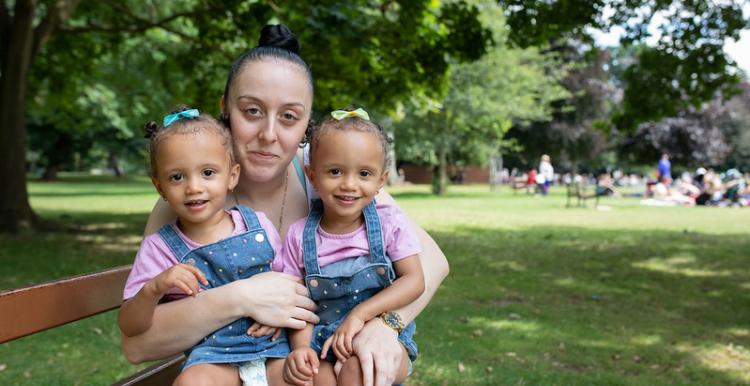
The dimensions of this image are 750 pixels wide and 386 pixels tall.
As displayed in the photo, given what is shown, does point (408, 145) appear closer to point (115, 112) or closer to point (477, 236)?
point (115, 112)

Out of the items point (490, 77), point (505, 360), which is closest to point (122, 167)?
point (490, 77)

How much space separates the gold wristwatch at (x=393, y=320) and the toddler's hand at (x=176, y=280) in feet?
2.16

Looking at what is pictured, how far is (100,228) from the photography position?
1527 centimetres

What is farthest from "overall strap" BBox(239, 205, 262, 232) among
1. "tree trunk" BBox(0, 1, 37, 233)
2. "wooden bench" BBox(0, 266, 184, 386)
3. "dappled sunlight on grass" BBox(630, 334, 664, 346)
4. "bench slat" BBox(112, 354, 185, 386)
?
"tree trunk" BBox(0, 1, 37, 233)

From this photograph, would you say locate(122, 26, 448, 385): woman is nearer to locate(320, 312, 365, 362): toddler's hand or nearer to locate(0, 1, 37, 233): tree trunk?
locate(320, 312, 365, 362): toddler's hand

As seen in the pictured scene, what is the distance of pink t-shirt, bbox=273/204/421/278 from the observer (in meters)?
2.46

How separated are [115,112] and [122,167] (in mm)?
51280

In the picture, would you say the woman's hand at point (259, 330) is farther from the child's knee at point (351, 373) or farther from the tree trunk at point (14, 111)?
the tree trunk at point (14, 111)

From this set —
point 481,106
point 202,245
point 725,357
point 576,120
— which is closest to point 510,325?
point 725,357

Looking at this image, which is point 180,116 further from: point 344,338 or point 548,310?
point 548,310

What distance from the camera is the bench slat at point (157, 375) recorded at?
2.85m

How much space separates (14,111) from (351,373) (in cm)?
1340

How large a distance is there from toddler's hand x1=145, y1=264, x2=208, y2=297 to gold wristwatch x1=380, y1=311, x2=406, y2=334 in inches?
25.9

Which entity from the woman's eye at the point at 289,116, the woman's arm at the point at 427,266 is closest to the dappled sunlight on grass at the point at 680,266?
the woman's arm at the point at 427,266
